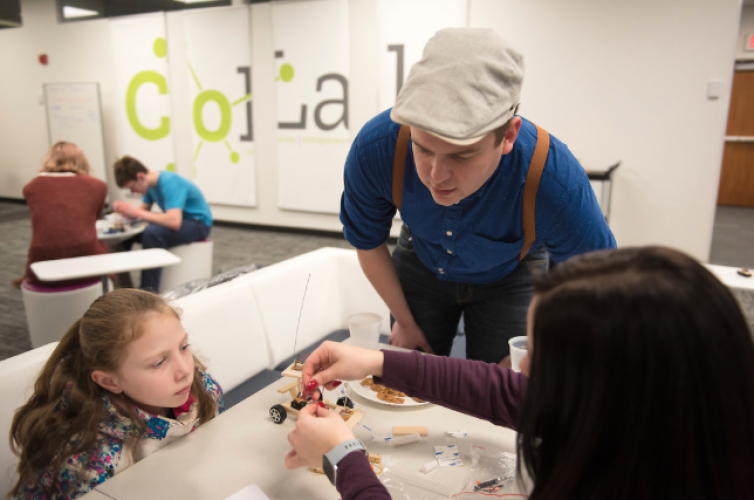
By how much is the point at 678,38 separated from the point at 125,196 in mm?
6598

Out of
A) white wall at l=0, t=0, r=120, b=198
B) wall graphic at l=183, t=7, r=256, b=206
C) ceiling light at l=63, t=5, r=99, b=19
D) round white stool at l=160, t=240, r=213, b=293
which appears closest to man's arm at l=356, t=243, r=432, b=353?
round white stool at l=160, t=240, r=213, b=293

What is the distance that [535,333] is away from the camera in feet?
1.94

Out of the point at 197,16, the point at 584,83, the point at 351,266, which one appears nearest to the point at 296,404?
the point at 351,266

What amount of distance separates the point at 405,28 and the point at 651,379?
4.94 m

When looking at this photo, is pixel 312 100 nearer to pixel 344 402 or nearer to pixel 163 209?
pixel 163 209

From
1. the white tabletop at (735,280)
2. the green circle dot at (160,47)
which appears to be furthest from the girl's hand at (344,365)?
the green circle dot at (160,47)

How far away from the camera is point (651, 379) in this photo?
52cm

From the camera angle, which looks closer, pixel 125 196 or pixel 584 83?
pixel 584 83

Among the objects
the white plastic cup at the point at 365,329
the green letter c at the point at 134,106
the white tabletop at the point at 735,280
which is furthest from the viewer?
the green letter c at the point at 134,106

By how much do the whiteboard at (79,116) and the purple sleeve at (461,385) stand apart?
23.0 ft

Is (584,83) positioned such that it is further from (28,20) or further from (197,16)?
(28,20)

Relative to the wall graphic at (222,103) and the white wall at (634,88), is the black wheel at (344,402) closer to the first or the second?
the white wall at (634,88)

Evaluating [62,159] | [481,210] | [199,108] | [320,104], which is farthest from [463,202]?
[199,108]

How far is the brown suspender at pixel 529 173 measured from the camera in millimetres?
1125
